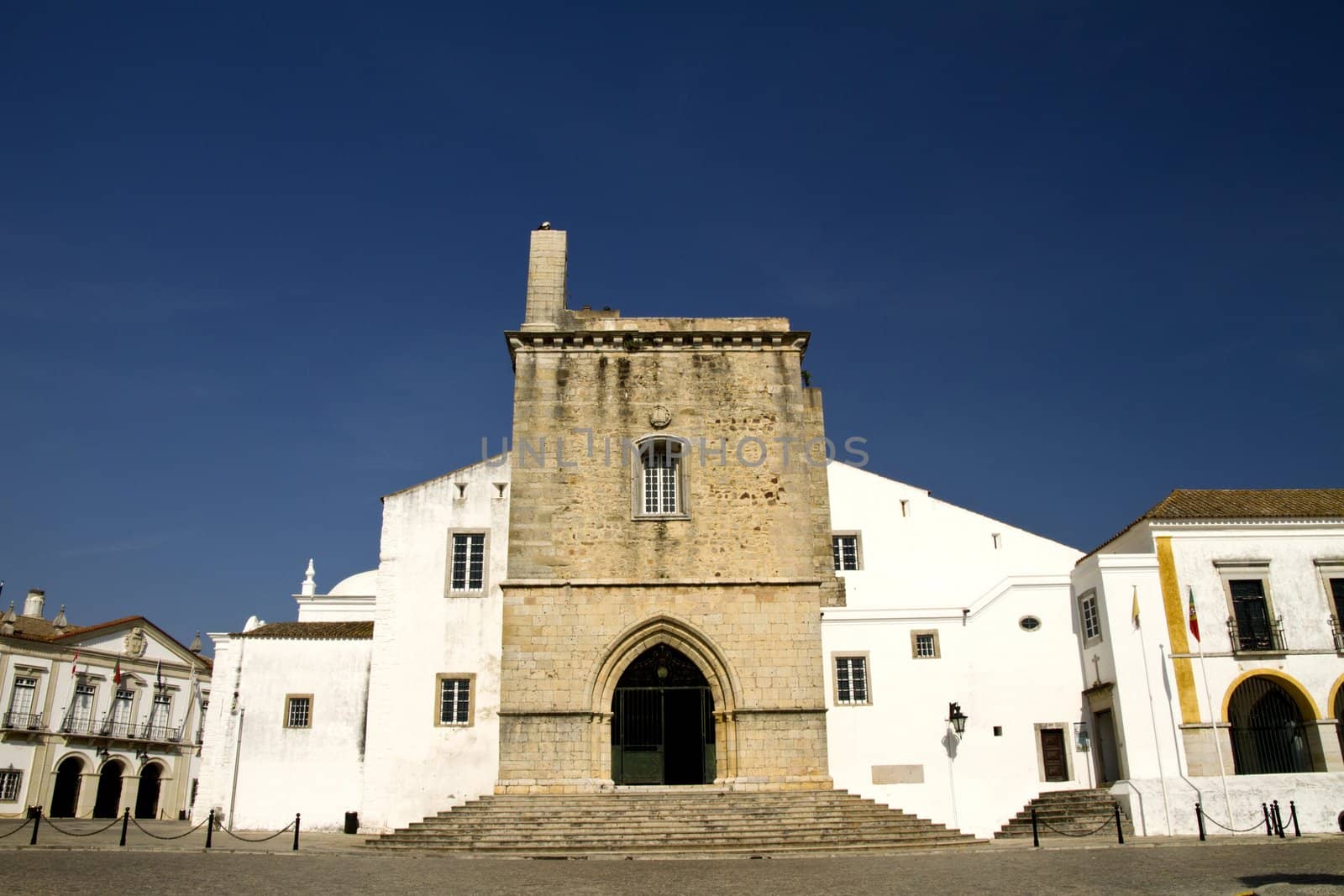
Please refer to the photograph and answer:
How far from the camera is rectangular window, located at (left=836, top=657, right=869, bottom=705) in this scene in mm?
21844

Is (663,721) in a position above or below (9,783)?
above

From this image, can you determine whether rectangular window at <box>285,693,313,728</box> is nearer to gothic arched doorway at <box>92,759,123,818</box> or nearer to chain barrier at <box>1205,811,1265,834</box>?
chain barrier at <box>1205,811,1265,834</box>

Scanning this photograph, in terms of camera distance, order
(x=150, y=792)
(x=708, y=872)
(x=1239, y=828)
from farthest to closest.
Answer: (x=150, y=792) < (x=1239, y=828) < (x=708, y=872)

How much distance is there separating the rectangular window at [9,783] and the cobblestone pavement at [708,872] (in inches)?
821

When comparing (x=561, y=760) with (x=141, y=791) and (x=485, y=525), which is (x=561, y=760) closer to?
(x=485, y=525)

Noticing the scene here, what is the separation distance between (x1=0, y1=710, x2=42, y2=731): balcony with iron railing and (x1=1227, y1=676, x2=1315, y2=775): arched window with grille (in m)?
36.0

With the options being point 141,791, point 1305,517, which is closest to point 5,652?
point 141,791

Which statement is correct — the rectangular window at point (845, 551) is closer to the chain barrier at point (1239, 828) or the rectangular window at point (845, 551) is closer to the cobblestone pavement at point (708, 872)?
the cobblestone pavement at point (708, 872)

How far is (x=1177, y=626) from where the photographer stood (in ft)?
71.5

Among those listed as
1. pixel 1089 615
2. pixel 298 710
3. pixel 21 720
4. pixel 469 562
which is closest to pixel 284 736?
pixel 298 710

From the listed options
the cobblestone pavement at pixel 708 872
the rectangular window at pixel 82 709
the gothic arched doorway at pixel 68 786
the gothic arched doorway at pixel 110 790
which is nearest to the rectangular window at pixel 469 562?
the cobblestone pavement at pixel 708 872

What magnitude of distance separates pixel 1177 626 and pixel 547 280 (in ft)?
50.3

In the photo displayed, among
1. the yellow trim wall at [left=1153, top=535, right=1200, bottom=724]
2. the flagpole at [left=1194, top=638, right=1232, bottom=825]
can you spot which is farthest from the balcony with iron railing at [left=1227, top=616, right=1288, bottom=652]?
the yellow trim wall at [left=1153, top=535, right=1200, bottom=724]

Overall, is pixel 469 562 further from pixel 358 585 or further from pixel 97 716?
pixel 97 716
